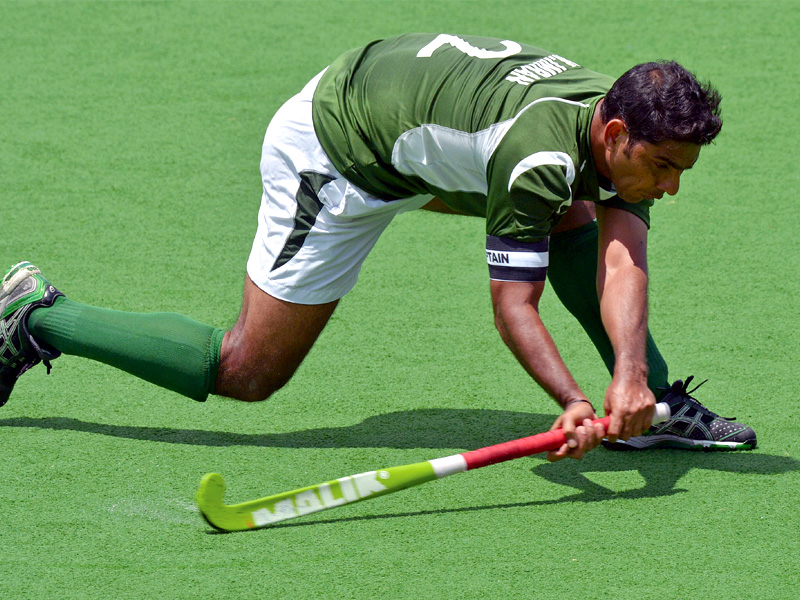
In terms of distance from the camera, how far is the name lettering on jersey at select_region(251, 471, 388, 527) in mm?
2727

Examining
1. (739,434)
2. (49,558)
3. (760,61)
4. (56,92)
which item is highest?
(760,61)

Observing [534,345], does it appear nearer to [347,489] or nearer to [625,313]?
[625,313]

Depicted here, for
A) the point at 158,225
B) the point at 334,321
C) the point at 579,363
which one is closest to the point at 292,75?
the point at 158,225

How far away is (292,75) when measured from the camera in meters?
5.73

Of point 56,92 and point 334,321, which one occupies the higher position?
point 56,92

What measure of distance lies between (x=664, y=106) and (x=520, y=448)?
33.7 inches

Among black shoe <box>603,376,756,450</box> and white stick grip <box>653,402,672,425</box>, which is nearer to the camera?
white stick grip <box>653,402,672,425</box>

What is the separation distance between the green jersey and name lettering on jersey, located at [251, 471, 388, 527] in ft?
2.18

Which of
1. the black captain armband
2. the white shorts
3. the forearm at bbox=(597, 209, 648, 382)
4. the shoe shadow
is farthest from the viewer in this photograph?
the white shorts

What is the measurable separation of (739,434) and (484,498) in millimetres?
758

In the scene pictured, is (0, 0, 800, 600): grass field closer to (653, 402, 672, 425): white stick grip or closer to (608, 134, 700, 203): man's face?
(653, 402, 672, 425): white stick grip

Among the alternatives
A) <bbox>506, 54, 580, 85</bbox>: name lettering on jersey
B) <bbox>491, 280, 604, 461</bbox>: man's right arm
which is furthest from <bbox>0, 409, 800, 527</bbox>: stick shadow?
<bbox>506, 54, 580, 85</bbox>: name lettering on jersey

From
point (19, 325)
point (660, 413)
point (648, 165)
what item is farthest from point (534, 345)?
point (19, 325)

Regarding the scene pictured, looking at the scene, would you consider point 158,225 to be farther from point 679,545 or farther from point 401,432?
point 679,545
